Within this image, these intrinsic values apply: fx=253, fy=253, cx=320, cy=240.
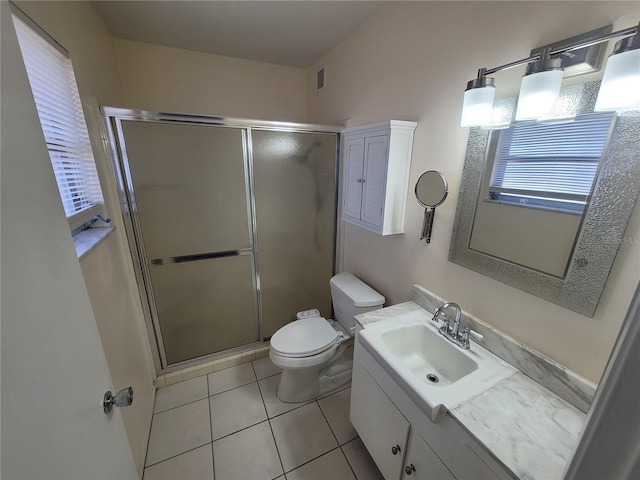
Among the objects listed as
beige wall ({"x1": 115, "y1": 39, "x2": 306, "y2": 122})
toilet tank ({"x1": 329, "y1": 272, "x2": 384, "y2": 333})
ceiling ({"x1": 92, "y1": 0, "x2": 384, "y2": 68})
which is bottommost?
toilet tank ({"x1": 329, "y1": 272, "x2": 384, "y2": 333})

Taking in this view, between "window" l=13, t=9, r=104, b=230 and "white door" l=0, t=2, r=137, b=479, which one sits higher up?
"window" l=13, t=9, r=104, b=230

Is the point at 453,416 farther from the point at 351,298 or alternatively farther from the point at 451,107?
the point at 451,107

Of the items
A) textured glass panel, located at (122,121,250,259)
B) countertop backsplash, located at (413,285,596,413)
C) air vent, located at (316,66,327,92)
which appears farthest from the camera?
air vent, located at (316,66,327,92)

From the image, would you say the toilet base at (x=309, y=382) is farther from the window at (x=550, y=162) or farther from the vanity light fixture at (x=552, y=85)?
the vanity light fixture at (x=552, y=85)

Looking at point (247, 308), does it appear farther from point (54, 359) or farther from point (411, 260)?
point (54, 359)

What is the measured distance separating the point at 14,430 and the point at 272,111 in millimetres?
2379

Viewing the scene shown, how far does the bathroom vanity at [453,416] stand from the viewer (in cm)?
70

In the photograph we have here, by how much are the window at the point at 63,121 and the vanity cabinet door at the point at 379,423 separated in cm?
141

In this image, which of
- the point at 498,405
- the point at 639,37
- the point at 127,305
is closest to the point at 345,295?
the point at 498,405

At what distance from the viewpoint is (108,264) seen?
121cm

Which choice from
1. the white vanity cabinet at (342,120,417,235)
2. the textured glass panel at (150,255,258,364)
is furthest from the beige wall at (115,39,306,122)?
the textured glass panel at (150,255,258,364)

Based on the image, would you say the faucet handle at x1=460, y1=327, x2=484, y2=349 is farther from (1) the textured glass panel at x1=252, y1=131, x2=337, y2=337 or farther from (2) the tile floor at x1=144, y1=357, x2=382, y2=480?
(1) the textured glass panel at x1=252, y1=131, x2=337, y2=337

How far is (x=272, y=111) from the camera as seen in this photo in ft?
7.44

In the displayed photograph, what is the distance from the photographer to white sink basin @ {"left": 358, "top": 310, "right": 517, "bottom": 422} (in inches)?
33.7
